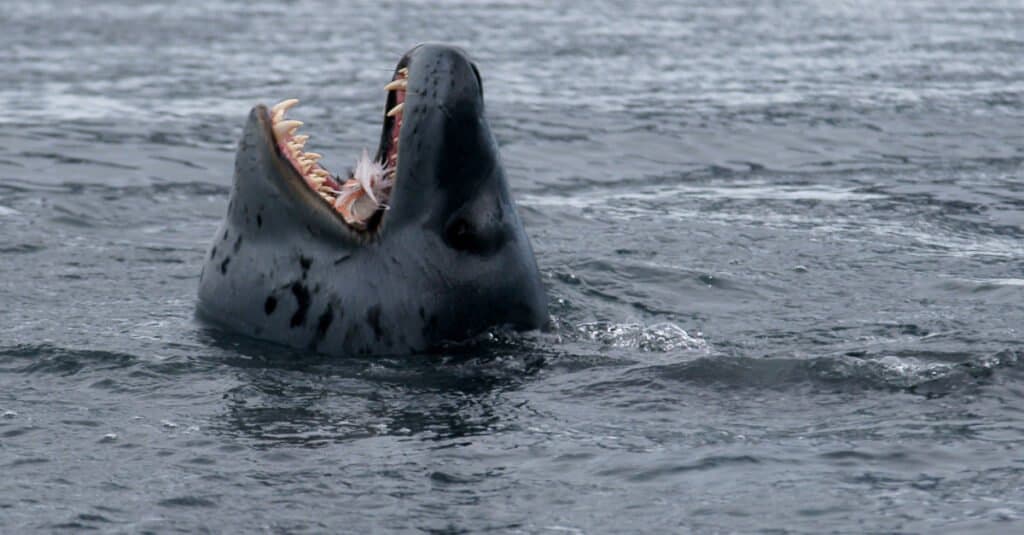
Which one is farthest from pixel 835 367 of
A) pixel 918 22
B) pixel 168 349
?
pixel 918 22

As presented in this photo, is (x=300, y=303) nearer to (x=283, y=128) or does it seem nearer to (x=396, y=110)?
(x=283, y=128)

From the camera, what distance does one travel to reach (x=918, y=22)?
30297 millimetres

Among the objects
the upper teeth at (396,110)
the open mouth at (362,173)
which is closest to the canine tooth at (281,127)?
the open mouth at (362,173)

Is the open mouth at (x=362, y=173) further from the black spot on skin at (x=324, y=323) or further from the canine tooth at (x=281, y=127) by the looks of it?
the black spot on skin at (x=324, y=323)

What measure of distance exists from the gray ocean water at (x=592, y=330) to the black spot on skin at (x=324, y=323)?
132 millimetres

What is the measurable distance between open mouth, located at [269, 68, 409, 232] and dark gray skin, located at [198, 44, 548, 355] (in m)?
0.06

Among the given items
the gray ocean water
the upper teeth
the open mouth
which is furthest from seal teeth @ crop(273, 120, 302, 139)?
the gray ocean water

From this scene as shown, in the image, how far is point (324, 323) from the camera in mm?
9133

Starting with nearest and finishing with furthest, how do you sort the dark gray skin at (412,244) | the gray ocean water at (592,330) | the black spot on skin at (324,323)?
the gray ocean water at (592,330) → the dark gray skin at (412,244) → the black spot on skin at (324,323)

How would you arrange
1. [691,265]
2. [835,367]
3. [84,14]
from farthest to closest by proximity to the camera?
1. [84,14]
2. [691,265]
3. [835,367]

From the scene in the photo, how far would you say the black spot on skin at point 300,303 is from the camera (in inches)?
360

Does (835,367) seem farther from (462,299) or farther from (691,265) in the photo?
(691,265)

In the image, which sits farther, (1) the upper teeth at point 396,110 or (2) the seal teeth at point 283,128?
(2) the seal teeth at point 283,128

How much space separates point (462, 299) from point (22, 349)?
252 cm
